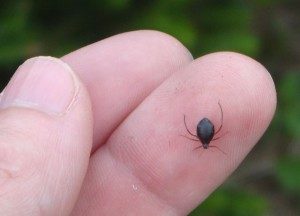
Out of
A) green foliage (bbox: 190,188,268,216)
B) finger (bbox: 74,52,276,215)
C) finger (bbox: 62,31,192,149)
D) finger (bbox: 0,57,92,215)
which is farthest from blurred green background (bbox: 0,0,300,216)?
finger (bbox: 0,57,92,215)

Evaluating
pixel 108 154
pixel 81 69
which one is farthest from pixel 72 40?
pixel 108 154

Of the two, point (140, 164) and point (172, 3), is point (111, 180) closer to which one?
point (140, 164)

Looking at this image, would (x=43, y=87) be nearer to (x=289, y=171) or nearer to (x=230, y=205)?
(x=230, y=205)

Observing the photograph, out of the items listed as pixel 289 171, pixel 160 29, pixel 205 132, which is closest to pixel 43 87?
pixel 205 132

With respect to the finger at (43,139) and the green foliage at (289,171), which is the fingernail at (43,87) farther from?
the green foliage at (289,171)

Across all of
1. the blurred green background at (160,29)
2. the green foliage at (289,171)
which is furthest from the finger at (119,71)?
the green foliage at (289,171)
